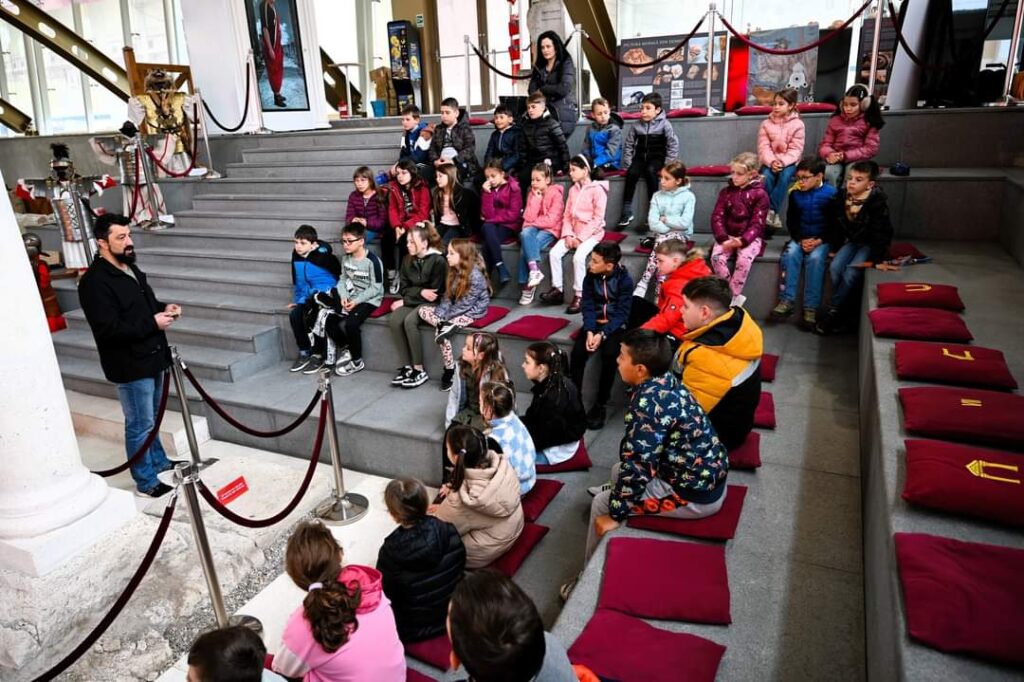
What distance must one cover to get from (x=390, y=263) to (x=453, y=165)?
1.21m

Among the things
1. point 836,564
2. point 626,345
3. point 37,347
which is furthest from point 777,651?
point 37,347

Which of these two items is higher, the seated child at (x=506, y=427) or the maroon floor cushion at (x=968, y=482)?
the maroon floor cushion at (x=968, y=482)

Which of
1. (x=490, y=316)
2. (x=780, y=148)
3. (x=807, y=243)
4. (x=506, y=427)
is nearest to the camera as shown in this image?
(x=506, y=427)

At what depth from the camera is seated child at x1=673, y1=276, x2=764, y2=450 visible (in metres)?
3.46

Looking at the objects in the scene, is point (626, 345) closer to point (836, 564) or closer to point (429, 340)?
point (836, 564)

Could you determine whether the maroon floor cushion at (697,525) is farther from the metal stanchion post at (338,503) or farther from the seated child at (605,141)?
the seated child at (605,141)

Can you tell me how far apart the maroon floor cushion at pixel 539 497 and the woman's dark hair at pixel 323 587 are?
149cm

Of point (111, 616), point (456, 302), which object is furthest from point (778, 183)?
point (111, 616)

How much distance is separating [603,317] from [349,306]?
236 centimetres

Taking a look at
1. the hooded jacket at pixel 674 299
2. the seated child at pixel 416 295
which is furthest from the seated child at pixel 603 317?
the seated child at pixel 416 295

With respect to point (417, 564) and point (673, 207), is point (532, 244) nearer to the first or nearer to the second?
point (673, 207)

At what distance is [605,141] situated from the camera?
24.1ft

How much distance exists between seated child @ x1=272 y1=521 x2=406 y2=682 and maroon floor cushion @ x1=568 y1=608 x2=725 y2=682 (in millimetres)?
730

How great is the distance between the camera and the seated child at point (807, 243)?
221 inches
